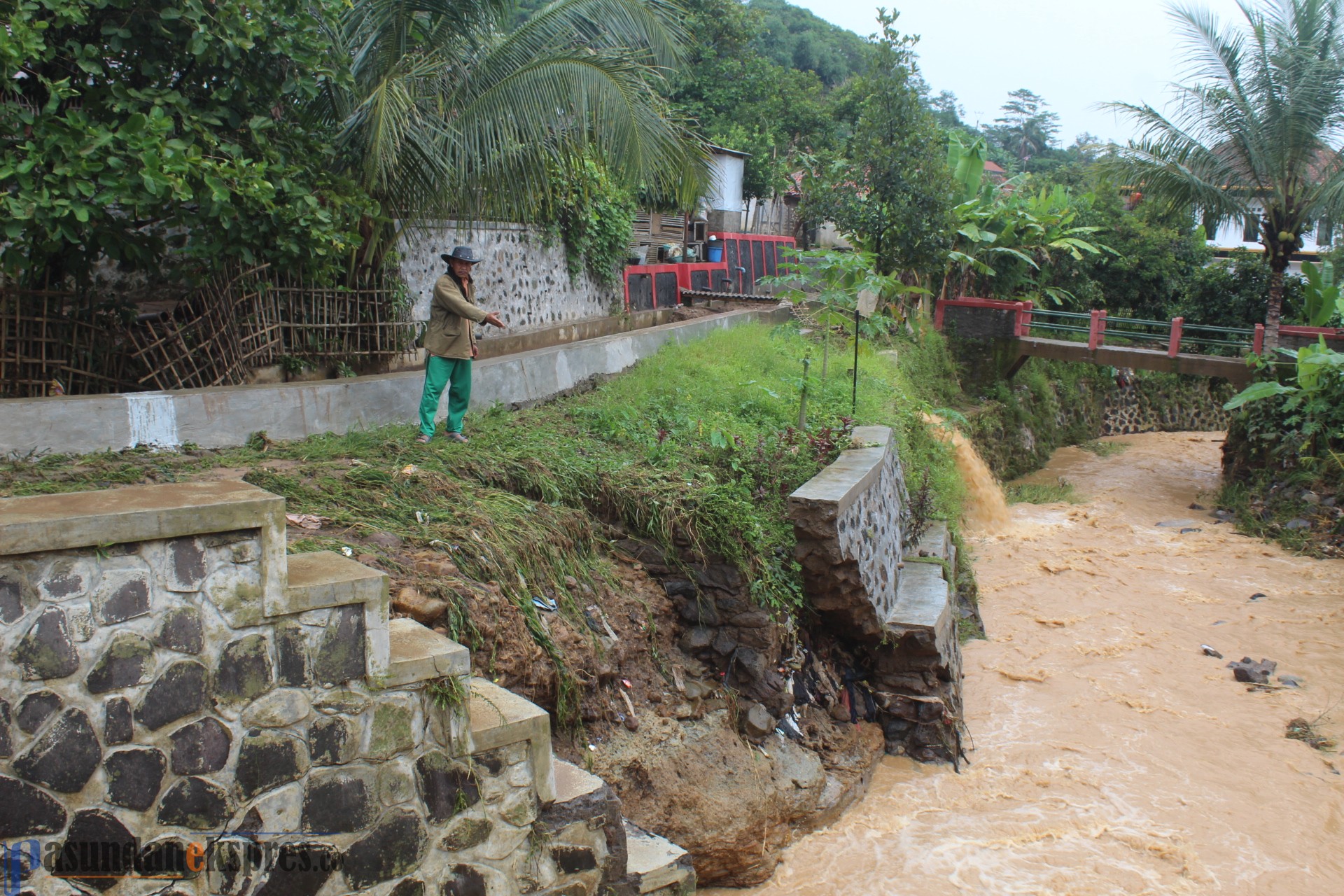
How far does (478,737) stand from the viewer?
3.79 metres

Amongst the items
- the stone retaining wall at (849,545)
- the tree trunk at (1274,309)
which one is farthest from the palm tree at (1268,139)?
the stone retaining wall at (849,545)

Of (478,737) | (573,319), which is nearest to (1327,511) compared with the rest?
(573,319)

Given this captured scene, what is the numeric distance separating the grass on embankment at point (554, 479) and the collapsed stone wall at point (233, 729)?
2.89ft

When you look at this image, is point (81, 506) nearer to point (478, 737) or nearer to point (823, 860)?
point (478, 737)

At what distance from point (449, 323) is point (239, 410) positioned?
162 cm

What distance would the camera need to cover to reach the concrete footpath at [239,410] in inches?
237

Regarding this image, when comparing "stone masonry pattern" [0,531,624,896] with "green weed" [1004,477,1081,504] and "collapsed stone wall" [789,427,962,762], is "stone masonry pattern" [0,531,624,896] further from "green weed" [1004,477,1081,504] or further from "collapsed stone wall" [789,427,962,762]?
"green weed" [1004,477,1081,504]

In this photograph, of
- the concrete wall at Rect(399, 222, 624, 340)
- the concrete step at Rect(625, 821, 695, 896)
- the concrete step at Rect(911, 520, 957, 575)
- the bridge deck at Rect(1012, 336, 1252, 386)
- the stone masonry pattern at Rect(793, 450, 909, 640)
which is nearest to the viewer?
the concrete step at Rect(625, 821, 695, 896)

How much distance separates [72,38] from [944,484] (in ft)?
33.1

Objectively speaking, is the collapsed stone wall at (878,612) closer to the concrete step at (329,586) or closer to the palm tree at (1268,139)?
the concrete step at (329,586)

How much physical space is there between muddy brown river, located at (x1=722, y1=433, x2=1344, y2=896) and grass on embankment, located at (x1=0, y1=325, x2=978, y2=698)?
1.85 meters

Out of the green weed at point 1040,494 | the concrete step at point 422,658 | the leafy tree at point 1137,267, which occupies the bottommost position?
the green weed at point 1040,494

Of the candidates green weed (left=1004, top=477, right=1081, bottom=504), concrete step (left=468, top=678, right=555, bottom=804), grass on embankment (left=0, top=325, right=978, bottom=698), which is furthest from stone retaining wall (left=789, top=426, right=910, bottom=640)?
green weed (left=1004, top=477, right=1081, bottom=504)

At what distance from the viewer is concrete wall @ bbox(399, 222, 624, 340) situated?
11.5m
